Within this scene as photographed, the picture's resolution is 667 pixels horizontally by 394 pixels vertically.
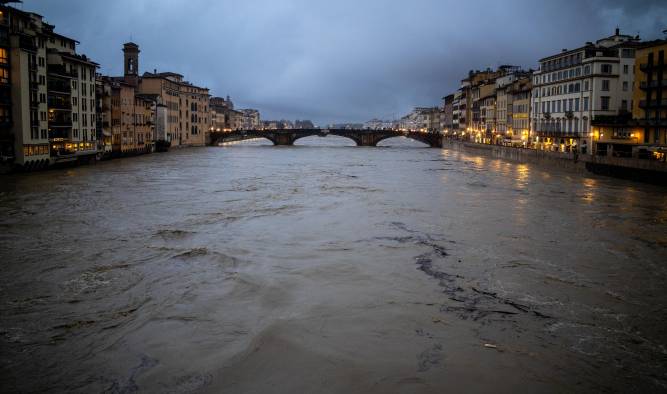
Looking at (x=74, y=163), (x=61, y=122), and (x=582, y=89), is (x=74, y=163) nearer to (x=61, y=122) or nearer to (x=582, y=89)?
(x=61, y=122)

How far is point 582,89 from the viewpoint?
6450 cm

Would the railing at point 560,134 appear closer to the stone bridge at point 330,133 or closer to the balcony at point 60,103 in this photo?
the stone bridge at point 330,133

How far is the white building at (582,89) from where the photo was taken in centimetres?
6216

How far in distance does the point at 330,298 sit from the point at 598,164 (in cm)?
4121

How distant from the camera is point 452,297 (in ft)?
51.0

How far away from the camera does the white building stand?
62156 millimetres

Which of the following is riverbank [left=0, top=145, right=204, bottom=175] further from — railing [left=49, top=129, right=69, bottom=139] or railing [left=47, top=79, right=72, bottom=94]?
railing [left=47, top=79, right=72, bottom=94]

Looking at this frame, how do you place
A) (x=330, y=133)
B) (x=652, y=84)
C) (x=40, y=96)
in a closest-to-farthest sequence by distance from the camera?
(x=652, y=84), (x=40, y=96), (x=330, y=133)

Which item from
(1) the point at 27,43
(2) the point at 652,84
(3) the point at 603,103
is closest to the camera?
(1) the point at 27,43

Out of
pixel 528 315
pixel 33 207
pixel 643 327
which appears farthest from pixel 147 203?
pixel 643 327

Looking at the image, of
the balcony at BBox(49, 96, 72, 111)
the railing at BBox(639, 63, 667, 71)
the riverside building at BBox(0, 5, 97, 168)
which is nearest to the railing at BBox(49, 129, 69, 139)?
the riverside building at BBox(0, 5, 97, 168)

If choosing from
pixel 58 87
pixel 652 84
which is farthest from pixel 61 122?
pixel 652 84

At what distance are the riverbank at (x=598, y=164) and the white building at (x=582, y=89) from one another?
543 centimetres

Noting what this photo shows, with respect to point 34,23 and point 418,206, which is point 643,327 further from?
point 34,23
